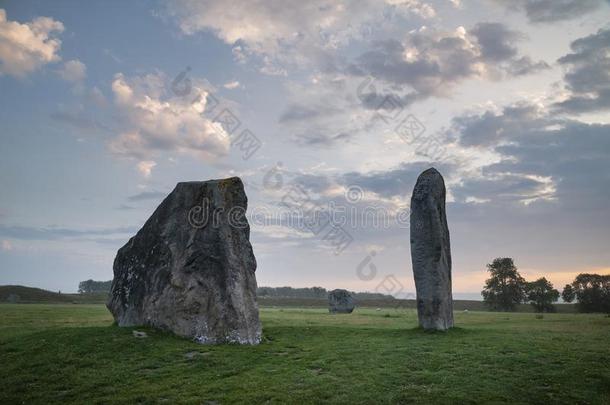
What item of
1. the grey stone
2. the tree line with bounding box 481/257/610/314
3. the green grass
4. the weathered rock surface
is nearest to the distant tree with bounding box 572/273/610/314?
the tree line with bounding box 481/257/610/314

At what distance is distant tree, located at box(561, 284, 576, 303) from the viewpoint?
89181mm

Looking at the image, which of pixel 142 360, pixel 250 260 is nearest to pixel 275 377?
pixel 142 360

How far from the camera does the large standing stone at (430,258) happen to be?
94.1ft

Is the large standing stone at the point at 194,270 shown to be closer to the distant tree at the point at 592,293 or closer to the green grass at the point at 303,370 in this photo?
the green grass at the point at 303,370

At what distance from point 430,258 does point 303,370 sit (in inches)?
505

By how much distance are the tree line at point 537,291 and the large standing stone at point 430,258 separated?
236ft

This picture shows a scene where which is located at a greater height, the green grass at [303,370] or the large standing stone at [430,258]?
the large standing stone at [430,258]

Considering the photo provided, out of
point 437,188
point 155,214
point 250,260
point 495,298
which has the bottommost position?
point 495,298

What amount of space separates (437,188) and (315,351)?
573 inches

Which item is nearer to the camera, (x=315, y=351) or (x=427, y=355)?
(x=427, y=355)

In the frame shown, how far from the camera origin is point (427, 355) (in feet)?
72.7

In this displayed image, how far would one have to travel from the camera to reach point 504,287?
9356 cm

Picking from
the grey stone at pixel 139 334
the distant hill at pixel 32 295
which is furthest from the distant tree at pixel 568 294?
the distant hill at pixel 32 295

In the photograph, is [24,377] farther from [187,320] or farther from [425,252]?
[425,252]
